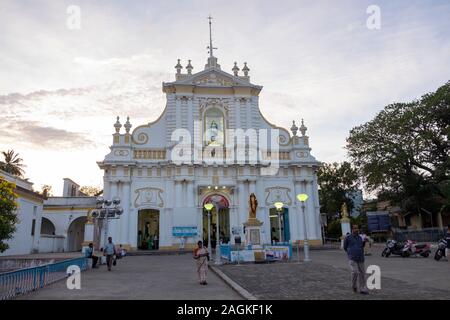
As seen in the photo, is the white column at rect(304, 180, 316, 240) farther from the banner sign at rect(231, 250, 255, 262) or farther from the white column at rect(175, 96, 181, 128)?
the banner sign at rect(231, 250, 255, 262)

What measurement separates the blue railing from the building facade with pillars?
61.3 feet

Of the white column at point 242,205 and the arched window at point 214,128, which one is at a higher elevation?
the arched window at point 214,128

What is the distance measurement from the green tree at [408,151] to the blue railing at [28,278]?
31.7 meters

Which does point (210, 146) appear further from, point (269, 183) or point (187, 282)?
point (187, 282)

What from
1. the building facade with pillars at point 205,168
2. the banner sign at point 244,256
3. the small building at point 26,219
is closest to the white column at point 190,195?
the building facade with pillars at point 205,168

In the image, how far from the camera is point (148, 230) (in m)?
36.8

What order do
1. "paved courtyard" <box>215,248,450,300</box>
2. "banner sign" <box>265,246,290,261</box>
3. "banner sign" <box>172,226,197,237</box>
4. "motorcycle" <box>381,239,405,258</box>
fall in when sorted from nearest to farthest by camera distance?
"paved courtyard" <box>215,248,450,300</box>, "motorcycle" <box>381,239,405,258</box>, "banner sign" <box>265,246,290,261</box>, "banner sign" <box>172,226,197,237</box>

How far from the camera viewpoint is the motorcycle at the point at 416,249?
2053 centimetres

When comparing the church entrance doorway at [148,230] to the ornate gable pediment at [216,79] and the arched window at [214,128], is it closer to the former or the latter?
the arched window at [214,128]

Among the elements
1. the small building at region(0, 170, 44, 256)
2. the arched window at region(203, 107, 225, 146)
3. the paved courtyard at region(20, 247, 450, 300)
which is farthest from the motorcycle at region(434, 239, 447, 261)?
the small building at region(0, 170, 44, 256)

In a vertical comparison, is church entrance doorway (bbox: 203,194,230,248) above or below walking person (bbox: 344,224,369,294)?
above

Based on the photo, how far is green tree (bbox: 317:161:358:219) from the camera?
53281mm

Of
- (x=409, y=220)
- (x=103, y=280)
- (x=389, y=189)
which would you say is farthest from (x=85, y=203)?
(x=409, y=220)
